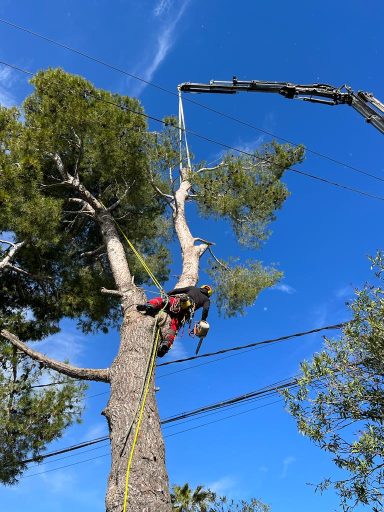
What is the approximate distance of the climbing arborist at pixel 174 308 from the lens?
17.6ft

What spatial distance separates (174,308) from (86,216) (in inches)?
164

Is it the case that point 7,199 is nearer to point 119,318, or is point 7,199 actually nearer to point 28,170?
point 28,170

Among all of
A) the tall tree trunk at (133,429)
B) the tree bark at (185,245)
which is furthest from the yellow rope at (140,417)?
the tree bark at (185,245)

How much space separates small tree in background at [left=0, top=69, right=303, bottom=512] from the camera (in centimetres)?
729

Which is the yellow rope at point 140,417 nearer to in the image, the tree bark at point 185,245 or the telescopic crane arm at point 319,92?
the tree bark at point 185,245

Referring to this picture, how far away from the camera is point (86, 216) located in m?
9.02

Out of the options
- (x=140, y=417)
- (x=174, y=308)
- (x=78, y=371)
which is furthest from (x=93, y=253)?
(x=140, y=417)

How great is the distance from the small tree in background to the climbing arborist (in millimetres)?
170

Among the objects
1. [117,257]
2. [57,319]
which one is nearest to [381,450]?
[117,257]

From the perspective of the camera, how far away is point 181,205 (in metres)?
8.66

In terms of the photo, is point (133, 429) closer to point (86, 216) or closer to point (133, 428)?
point (133, 428)

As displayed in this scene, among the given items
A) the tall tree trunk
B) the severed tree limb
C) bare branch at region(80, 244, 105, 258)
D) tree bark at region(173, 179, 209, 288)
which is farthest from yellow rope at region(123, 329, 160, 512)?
bare branch at region(80, 244, 105, 258)

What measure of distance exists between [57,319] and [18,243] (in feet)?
6.41

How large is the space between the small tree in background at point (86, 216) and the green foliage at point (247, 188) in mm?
23
